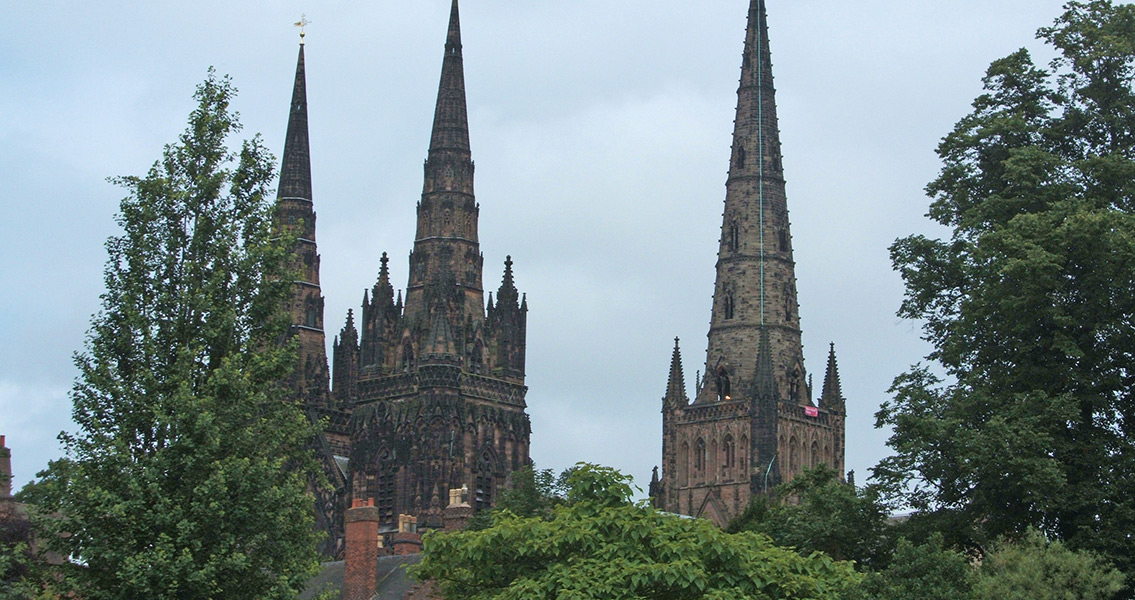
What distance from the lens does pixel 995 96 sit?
52750mm

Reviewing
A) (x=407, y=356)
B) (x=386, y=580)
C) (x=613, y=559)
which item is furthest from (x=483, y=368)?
(x=613, y=559)

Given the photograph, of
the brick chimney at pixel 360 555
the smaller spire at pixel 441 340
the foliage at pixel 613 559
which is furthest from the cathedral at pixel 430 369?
the foliage at pixel 613 559

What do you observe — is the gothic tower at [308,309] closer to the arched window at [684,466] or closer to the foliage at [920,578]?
the arched window at [684,466]

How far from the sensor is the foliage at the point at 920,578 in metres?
38.9

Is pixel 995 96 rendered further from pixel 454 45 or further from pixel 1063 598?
pixel 454 45

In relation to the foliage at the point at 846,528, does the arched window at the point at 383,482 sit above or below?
above

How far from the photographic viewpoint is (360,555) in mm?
59375

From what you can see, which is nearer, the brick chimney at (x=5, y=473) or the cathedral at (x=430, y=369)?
the brick chimney at (x=5, y=473)

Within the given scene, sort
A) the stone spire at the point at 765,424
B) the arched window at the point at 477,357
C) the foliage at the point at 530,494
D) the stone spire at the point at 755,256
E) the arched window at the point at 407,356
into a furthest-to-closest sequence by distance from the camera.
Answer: the stone spire at the point at 755,256
the arched window at the point at 407,356
the stone spire at the point at 765,424
the arched window at the point at 477,357
the foliage at the point at 530,494

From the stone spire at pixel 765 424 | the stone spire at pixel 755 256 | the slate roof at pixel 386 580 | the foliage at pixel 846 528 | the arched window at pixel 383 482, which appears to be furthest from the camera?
the stone spire at pixel 755 256

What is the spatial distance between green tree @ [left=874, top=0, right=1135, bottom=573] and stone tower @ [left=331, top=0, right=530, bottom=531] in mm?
59915

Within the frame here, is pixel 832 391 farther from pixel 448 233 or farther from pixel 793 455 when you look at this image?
pixel 448 233

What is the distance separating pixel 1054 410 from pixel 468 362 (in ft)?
231

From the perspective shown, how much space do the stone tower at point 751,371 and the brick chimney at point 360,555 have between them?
5574 centimetres
